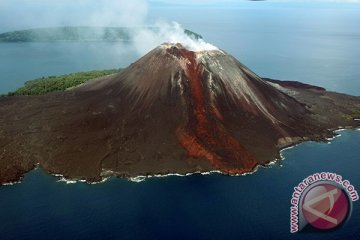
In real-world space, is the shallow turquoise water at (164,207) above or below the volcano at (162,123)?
below

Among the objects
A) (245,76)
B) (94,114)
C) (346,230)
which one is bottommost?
(346,230)

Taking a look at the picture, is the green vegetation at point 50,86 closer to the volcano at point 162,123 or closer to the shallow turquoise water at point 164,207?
Result: the volcano at point 162,123

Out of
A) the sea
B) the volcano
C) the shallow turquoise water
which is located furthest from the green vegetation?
Answer: the shallow turquoise water

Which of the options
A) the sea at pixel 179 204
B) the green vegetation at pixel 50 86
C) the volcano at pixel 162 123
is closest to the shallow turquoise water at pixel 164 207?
the sea at pixel 179 204

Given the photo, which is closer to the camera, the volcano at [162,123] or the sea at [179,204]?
the sea at [179,204]

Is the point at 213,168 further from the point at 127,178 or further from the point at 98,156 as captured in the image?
the point at 98,156

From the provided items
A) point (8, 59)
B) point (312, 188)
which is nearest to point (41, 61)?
point (8, 59)

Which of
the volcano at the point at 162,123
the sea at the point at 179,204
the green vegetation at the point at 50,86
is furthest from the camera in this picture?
the green vegetation at the point at 50,86

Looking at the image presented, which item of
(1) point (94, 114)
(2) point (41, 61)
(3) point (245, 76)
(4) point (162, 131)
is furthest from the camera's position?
(2) point (41, 61)

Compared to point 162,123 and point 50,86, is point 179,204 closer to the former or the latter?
point 162,123
